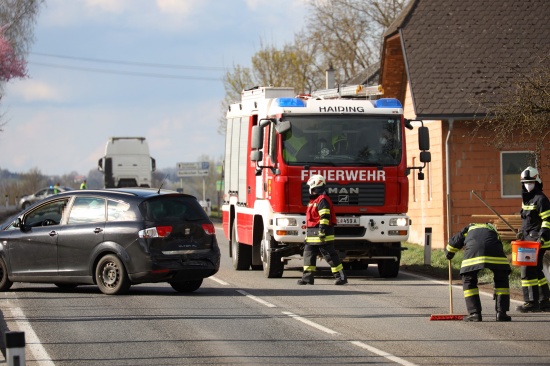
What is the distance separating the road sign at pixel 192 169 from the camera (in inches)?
2653

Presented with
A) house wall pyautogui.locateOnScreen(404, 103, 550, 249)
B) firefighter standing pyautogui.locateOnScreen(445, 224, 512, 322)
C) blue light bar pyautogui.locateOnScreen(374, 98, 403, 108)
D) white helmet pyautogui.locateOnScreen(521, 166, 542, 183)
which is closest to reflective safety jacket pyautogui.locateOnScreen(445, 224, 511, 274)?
firefighter standing pyautogui.locateOnScreen(445, 224, 512, 322)

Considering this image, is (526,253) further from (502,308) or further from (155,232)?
(155,232)

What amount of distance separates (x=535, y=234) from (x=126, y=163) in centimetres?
3804

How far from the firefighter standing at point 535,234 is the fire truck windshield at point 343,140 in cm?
507

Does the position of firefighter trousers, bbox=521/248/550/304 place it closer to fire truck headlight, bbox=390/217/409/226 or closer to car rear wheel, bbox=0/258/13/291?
fire truck headlight, bbox=390/217/409/226

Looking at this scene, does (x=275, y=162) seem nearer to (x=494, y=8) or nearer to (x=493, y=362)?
(x=493, y=362)

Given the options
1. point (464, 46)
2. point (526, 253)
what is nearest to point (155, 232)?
point (526, 253)

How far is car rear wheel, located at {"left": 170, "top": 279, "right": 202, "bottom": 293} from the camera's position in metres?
18.0

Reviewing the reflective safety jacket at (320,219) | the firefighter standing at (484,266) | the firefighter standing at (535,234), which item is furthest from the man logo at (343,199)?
the firefighter standing at (484,266)

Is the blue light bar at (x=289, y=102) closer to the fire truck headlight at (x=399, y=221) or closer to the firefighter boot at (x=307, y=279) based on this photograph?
the fire truck headlight at (x=399, y=221)

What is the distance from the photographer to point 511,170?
30938mm

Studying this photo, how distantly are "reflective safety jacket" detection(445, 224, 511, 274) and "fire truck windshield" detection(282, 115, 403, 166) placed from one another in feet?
20.5

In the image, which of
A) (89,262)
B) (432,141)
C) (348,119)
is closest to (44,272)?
(89,262)

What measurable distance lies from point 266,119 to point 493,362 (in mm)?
10486
